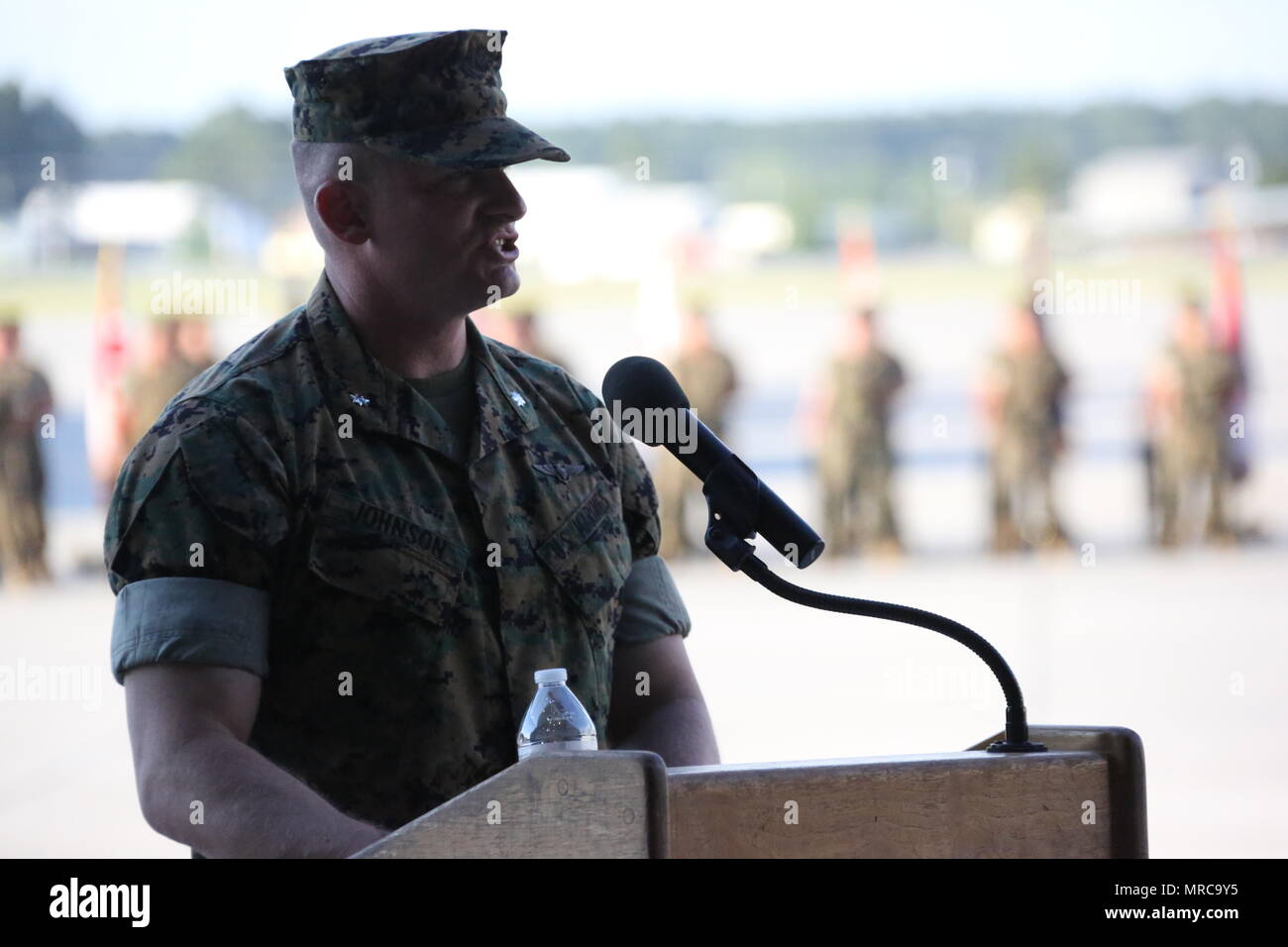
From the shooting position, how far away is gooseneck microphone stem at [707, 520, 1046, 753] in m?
1.69

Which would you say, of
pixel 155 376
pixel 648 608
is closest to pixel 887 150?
pixel 155 376

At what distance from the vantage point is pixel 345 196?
2162 millimetres

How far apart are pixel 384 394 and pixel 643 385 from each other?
43 cm

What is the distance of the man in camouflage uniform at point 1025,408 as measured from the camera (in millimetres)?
13625

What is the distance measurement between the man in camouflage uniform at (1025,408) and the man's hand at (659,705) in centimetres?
1168

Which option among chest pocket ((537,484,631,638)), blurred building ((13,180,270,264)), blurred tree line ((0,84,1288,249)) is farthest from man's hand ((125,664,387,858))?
blurred tree line ((0,84,1288,249))

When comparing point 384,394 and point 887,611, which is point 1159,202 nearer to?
point 384,394

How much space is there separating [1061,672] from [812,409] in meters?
5.39

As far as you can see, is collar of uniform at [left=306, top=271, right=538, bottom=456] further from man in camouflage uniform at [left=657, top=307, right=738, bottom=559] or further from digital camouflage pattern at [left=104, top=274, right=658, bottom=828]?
man in camouflage uniform at [left=657, top=307, right=738, bottom=559]

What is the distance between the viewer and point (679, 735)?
2.18 metres

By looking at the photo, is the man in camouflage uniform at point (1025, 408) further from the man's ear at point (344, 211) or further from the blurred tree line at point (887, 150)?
the blurred tree line at point (887, 150)
